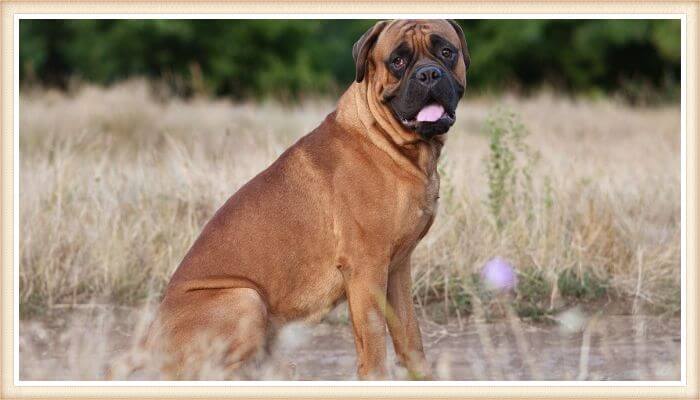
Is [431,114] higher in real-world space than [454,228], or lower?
higher

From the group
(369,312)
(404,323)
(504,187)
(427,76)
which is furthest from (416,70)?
(504,187)

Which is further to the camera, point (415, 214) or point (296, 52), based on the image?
point (296, 52)

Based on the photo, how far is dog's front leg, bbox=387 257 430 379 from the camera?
5062 millimetres

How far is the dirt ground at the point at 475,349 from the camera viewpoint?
560 centimetres

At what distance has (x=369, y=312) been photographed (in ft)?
15.4

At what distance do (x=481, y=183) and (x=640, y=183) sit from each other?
130 centimetres

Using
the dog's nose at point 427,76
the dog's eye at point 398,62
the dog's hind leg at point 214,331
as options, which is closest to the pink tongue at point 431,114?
the dog's nose at point 427,76

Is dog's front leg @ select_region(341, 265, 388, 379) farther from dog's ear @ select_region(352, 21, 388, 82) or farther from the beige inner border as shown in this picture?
the beige inner border

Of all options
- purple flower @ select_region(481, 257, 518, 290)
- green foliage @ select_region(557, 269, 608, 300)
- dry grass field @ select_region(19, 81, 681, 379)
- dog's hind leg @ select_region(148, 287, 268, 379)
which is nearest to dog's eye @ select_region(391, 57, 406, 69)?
dog's hind leg @ select_region(148, 287, 268, 379)

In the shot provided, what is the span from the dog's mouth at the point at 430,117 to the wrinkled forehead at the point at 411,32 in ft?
1.02

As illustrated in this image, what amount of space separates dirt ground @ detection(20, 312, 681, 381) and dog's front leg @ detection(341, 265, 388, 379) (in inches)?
13.9

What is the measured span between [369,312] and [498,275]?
2.32 metres

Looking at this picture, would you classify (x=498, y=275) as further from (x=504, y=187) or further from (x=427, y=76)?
(x=427, y=76)

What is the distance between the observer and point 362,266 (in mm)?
4707
